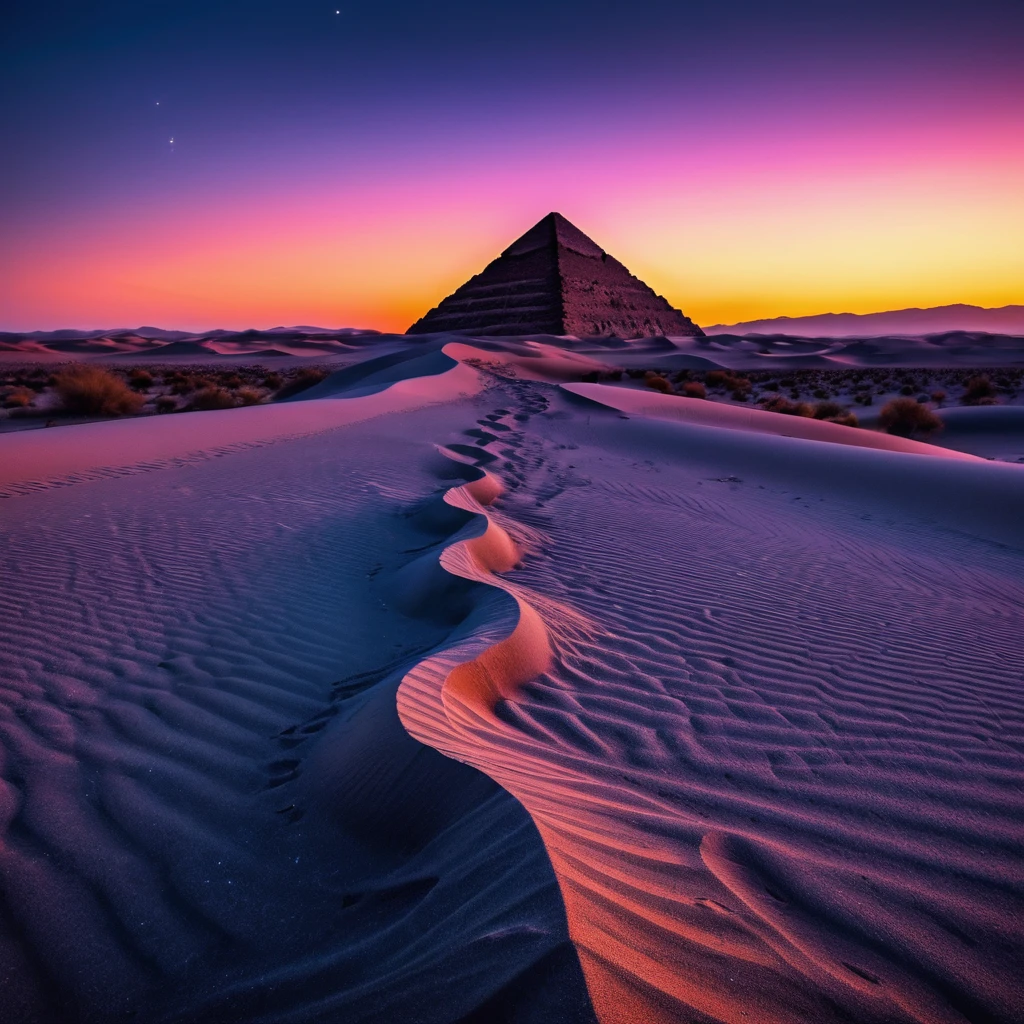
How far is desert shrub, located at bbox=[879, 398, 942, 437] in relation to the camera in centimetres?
1753

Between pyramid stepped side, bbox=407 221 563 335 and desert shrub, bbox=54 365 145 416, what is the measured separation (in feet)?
170

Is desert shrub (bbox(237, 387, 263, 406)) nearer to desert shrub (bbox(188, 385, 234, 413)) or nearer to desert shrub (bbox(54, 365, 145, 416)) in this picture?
desert shrub (bbox(188, 385, 234, 413))

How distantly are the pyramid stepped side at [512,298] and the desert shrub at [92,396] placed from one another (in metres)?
51.9

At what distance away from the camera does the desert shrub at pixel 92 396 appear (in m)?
17.2

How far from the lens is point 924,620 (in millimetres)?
4707

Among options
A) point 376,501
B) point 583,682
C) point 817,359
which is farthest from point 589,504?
point 817,359

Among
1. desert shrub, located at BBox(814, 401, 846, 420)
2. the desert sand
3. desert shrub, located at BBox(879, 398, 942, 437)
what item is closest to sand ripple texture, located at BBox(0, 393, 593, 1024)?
the desert sand

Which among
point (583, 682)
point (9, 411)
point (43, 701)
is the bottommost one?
point (583, 682)

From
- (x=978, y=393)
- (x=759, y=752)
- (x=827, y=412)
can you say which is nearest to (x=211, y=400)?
(x=759, y=752)

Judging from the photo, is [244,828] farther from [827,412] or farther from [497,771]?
[827,412]

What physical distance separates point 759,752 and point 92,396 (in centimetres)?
2008

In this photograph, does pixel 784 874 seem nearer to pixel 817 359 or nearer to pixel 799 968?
pixel 799 968

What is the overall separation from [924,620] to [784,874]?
3622mm

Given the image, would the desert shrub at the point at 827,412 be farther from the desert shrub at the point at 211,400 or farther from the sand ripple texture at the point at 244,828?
the sand ripple texture at the point at 244,828
